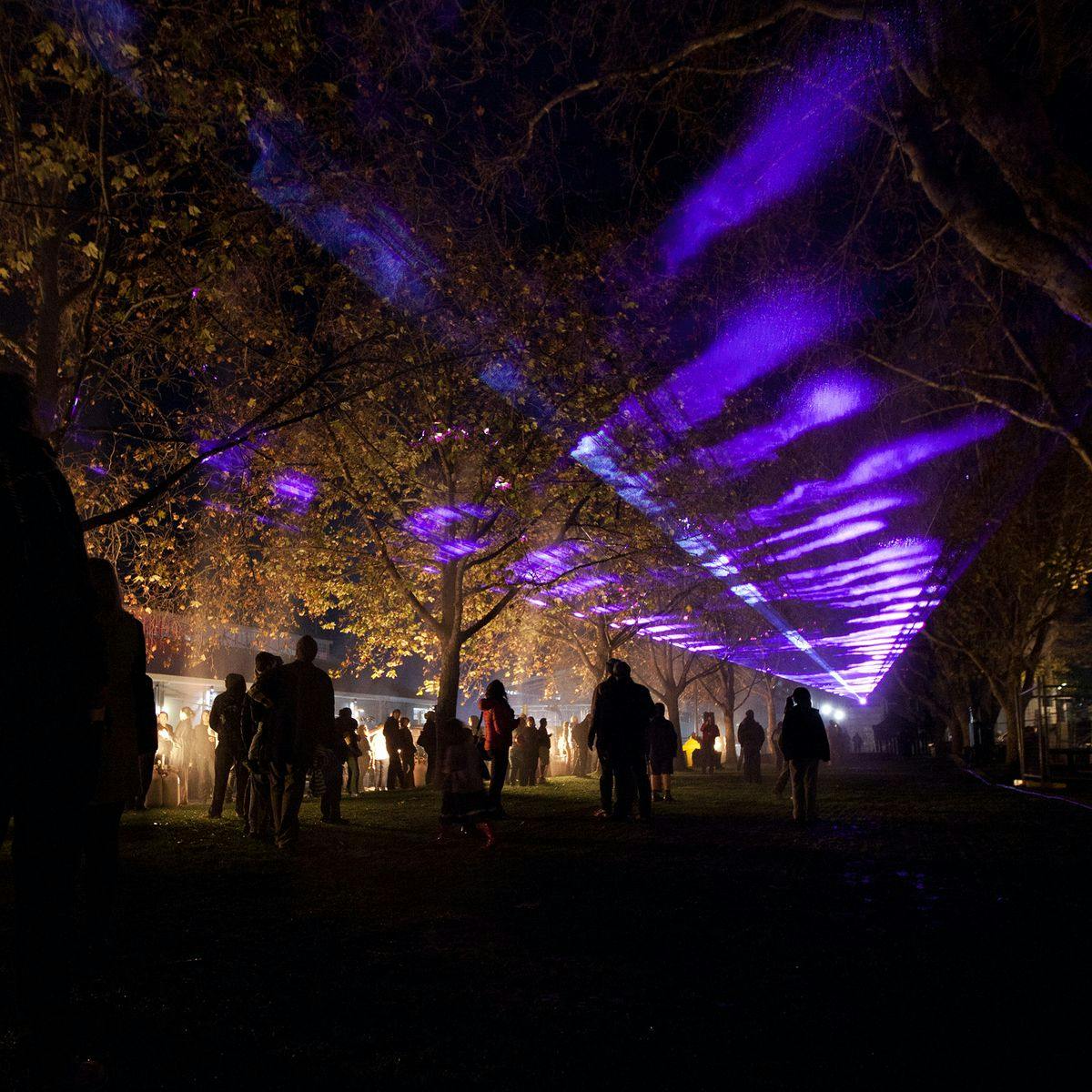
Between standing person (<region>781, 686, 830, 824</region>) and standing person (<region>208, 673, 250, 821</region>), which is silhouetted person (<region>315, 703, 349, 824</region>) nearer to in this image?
standing person (<region>208, 673, 250, 821</region>)

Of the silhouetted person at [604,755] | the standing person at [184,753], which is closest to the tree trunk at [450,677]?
the standing person at [184,753]

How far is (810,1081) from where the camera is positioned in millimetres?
2875

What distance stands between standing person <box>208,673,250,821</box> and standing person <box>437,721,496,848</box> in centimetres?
288

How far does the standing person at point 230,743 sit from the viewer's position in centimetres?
1192

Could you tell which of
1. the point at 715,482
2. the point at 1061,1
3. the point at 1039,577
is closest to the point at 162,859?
the point at 1061,1

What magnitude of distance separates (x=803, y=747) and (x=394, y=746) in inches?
479

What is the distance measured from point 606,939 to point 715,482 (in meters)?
19.4

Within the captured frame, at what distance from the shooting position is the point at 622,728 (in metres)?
11.6

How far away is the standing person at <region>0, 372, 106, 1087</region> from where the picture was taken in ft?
7.45

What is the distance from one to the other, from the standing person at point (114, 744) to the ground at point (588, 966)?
38 cm

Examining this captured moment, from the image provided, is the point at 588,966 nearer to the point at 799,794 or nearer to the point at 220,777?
the point at 799,794

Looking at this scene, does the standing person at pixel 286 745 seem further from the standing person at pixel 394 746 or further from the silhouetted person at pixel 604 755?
the standing person at pixel 394 746

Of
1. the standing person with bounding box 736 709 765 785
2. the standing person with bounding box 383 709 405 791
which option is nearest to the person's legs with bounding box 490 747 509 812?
the standing person with bounding box 383 709 405 791

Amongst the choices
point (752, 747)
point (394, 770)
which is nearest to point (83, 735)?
point (394, 770)
